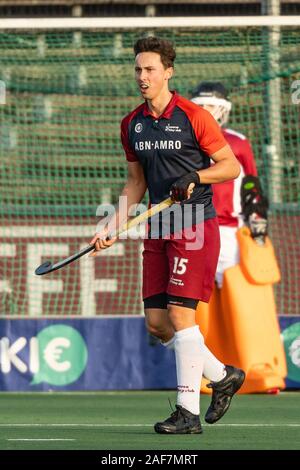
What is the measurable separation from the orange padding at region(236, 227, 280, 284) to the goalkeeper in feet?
0.13

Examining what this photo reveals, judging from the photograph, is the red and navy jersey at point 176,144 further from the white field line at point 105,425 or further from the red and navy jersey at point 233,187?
the red and navy jersey at point 233,187

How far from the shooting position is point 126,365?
9617 millimetres

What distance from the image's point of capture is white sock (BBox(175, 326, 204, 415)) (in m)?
6.55

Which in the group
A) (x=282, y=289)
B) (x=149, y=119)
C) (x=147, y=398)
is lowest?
(x=147, y=398)

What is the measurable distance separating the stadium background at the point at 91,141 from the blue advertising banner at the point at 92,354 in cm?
105

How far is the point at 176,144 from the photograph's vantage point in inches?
261

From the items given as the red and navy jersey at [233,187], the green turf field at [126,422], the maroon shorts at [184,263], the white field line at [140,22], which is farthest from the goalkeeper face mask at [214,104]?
the maroon shorts at [184,263]

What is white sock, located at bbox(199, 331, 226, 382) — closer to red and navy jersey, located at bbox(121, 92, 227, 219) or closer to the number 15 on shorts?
the number 15 on shorts

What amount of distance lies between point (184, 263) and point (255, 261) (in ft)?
8.98

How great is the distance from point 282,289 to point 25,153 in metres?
2.36

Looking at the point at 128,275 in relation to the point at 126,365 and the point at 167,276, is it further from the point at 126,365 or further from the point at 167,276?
the point at 167,276
